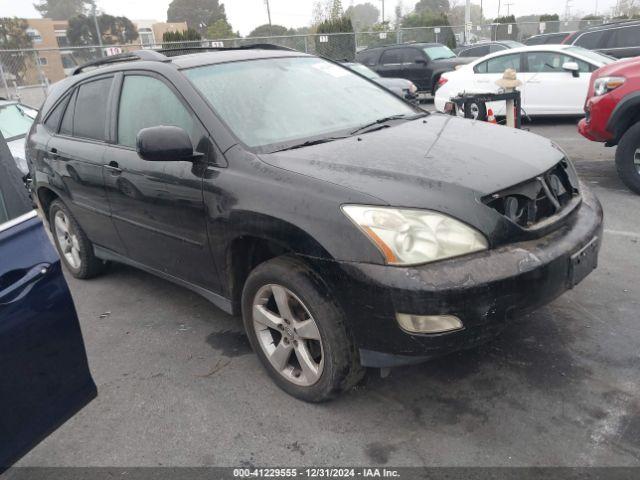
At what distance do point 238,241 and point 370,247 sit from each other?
892mm

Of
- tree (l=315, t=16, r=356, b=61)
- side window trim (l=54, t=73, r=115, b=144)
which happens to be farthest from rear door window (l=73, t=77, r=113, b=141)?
tree (l=315, t=16, r=356, b=61)

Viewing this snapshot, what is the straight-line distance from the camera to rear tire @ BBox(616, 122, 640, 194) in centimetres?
553

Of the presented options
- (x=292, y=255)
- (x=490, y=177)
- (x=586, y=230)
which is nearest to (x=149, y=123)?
(x=292, y=255)

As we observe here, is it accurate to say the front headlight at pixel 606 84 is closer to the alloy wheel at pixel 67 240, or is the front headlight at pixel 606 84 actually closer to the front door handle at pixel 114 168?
the front door handle at pixel 114 168

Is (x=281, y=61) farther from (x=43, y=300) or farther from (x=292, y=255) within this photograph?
(x=43, y=300)

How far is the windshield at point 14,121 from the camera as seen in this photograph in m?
8.38

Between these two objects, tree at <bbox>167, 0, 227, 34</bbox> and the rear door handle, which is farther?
tree at <bbox>167, 0, 227, 34</bbox>

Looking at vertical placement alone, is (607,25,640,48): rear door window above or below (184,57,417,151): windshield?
below

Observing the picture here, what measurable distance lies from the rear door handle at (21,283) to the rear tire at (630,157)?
18.2 feet

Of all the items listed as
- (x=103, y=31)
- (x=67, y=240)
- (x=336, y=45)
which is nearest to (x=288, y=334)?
(x=67, y=240)

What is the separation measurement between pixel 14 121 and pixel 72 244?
507 centimetres

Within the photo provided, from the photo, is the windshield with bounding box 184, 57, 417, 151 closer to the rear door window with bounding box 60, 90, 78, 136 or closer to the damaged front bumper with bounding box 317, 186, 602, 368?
the damaged front bumper with bounding box 317, 186, 602, 368

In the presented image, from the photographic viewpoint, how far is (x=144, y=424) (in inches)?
110

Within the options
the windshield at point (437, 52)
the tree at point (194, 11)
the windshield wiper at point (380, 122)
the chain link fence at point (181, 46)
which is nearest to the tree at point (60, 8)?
the tree at point (194, 11)
